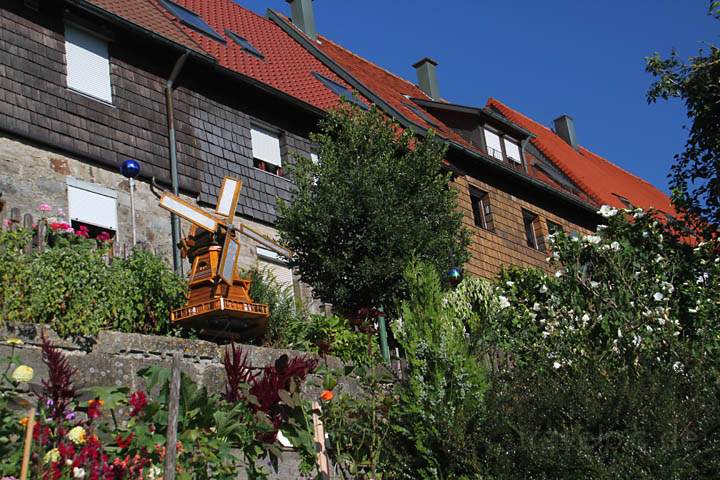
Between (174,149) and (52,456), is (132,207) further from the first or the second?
(52,456)

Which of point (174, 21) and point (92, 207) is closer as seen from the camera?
point (92, 207)

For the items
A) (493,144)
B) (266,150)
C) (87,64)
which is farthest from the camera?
(493,144)

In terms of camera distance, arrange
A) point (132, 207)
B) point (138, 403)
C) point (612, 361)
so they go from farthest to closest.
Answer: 1. point (132, 207)
2. point (612, 361)
3. point (138, 403)

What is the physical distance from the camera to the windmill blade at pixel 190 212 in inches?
412

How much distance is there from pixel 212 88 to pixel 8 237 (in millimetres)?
8530

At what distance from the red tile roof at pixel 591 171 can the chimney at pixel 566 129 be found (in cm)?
47

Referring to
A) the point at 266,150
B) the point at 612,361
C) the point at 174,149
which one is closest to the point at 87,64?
the point at 174,149

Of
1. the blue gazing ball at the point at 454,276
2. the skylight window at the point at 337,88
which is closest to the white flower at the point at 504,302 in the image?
the blue gazing ball at the point at 454,276

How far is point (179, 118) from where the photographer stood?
16.1 metres

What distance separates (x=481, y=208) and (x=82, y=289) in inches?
597

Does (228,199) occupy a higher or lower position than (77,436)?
higher

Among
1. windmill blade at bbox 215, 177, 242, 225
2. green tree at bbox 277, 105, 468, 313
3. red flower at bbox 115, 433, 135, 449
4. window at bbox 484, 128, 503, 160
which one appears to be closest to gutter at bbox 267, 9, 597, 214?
window at bbox 484, 128, 503, 160

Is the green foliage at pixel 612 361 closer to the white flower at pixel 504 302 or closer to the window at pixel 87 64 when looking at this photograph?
the white flower at pixel 504 302

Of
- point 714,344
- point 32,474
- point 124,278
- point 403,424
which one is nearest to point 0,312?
point 124,278
